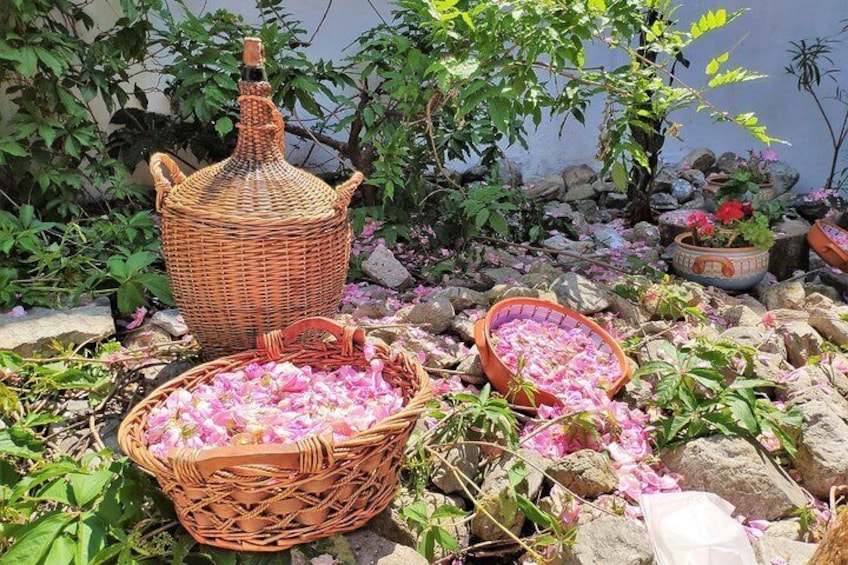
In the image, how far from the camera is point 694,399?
6.36 feet

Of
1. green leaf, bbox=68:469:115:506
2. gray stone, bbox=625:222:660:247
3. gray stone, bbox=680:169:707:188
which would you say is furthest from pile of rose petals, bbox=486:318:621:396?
gray stone, bbox=680:169:707:188

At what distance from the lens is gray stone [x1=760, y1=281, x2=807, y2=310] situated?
128 inches

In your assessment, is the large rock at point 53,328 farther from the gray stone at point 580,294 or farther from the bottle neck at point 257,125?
the gray stone at point 580,294

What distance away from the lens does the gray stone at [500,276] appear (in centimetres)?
325

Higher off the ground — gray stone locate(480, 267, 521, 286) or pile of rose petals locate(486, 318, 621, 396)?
Result: pile of rose petals locate(486, 318, 621, 396)

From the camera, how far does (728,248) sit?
3408mm

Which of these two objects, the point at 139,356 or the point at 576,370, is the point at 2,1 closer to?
the point at 139,356

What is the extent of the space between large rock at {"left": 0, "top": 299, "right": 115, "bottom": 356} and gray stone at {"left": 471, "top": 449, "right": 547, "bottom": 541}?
1536 millimetres

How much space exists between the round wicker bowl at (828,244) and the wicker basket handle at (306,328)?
290 cm

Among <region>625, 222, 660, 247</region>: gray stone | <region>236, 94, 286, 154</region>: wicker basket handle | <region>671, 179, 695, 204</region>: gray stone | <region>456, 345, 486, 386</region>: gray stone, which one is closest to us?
<region>236, 94, 286, 154</region>: wicker basket handle

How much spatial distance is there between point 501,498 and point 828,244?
2.87 metres

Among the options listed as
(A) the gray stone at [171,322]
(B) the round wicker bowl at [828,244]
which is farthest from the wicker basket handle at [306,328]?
(B) the round wicker bowl at [828,244]

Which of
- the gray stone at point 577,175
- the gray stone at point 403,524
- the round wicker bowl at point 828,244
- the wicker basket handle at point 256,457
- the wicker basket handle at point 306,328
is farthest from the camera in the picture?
the gray stone at point 577,175

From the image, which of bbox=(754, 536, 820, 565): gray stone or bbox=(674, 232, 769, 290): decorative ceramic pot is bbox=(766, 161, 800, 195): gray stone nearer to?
bbox=(674, 232, 769, 290): decorative ceramic pot
